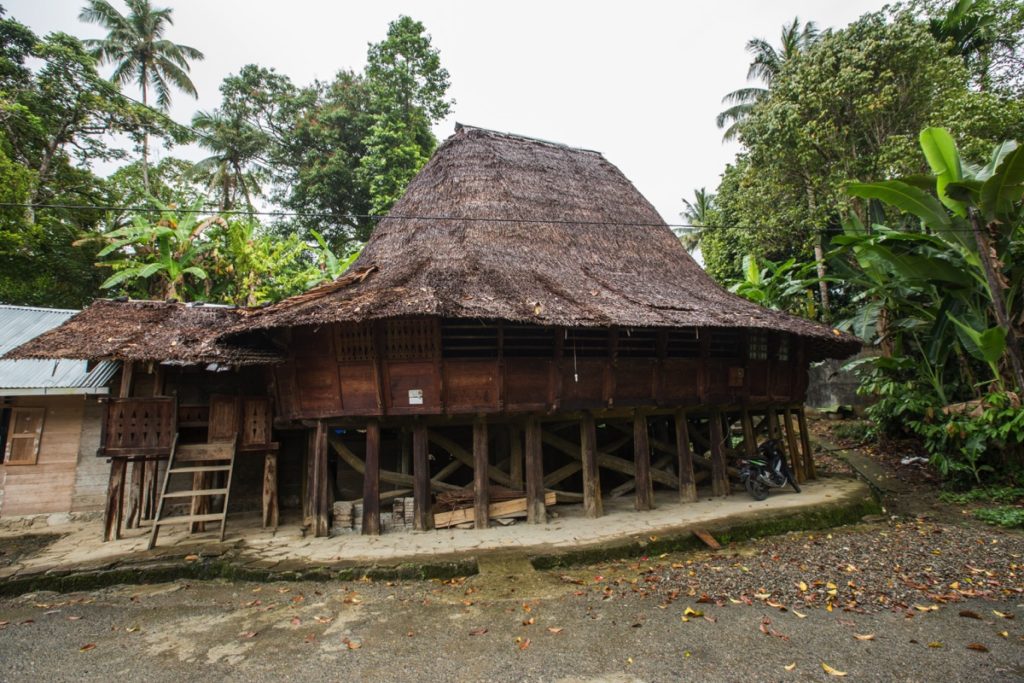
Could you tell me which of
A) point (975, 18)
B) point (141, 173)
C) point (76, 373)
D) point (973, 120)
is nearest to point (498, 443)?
point (76, 373)

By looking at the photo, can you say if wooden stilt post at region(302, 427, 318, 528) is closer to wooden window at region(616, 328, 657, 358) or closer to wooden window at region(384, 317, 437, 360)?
wooden window at region(384, 317, 437, 360)

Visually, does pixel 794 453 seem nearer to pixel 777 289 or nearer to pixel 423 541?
pixel 777 289

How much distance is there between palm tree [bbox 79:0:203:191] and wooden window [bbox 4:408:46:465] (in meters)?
19.3

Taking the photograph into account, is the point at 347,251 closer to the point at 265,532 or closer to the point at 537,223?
the point at 537,223

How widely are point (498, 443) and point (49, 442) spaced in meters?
7.94

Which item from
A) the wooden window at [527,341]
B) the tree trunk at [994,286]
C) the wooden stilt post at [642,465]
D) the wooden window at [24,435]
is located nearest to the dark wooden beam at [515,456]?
the wooden window at [527,341]

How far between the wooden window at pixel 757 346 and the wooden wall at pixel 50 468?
12.0 metres

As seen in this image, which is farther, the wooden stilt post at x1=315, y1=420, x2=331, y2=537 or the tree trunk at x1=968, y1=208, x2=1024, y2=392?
the tree trunk at x1=968, y1=208, x2=1024, y2=392

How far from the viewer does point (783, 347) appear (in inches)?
375

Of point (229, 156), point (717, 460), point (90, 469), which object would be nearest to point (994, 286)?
point (717, 460)

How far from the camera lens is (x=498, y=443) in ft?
30.1

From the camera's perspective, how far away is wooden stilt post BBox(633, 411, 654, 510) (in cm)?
820

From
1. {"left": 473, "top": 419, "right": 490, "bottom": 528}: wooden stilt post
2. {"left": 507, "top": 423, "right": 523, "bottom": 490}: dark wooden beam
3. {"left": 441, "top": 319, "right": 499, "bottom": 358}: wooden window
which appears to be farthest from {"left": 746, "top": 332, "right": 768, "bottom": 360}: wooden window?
{"left": 473, "top": 419, "right": 490, "bottom": 528}: wooden stilt post

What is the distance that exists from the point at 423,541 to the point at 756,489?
5.60 metres
